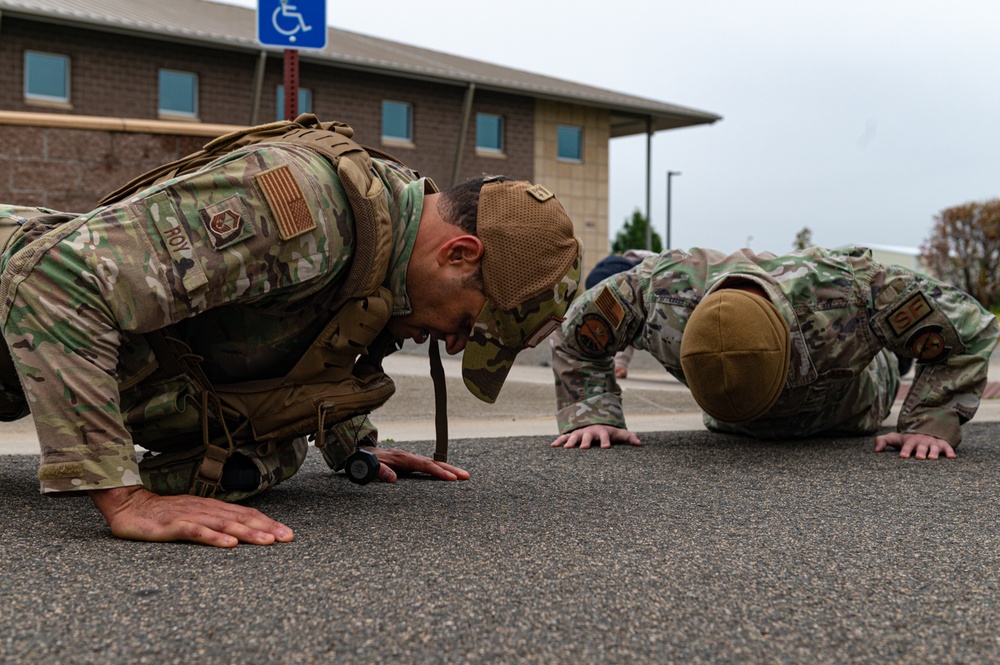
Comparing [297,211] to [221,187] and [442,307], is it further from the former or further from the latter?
[442,307]

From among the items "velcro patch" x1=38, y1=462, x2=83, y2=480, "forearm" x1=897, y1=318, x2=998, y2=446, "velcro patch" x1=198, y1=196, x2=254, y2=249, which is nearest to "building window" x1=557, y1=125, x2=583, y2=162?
"forearm" x1=897, y1=318, x2=998, y2=446

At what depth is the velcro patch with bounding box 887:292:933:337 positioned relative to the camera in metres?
3.71

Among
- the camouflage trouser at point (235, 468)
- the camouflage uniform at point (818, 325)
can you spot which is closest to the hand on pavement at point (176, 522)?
the camouflage trouser at point (235, 468)

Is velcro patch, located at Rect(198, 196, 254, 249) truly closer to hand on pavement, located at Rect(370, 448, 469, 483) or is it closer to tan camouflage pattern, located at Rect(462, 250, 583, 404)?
tan camouflage pattern, located at Rect(462, 250, 583, 404)

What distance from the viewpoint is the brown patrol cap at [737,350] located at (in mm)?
3295

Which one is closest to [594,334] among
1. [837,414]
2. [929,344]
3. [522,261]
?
[837,414]

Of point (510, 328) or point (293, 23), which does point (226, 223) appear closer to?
point (510, 328)

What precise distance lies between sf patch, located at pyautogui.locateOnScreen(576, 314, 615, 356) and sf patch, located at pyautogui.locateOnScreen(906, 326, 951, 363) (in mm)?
1103

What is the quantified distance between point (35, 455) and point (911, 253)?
34.5 metres

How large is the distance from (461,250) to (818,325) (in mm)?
1776

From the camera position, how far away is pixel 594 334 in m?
4.08

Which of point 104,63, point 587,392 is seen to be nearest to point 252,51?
point 104,63

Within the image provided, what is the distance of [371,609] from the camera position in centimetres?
162

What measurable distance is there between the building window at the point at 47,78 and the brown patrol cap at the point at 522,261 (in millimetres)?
15244
